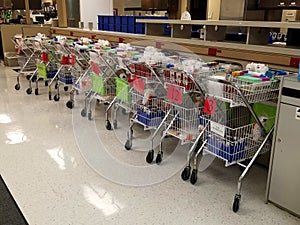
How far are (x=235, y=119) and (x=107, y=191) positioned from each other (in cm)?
125

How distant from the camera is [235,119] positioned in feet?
8.12

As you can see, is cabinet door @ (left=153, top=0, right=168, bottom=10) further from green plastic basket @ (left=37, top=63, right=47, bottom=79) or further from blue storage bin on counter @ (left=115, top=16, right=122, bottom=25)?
green plastic basket @ (left=37, top=63, right=47, bottom=79)

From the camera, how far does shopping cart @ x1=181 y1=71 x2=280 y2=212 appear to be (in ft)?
7.16

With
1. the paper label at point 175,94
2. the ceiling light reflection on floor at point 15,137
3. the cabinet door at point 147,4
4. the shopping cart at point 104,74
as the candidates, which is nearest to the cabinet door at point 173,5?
the cabinet door at point 147,4

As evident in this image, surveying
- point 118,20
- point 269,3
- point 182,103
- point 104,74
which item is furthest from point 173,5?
point 182,103

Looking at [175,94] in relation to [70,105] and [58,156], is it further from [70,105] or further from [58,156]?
[70,105]

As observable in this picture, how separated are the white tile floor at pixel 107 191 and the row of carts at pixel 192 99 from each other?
16cm

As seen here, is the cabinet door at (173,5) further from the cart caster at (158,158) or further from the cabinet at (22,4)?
the cart caster at (158,158)

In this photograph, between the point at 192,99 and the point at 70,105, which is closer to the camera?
the point at 192,99

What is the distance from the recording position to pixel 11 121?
4.16 meters

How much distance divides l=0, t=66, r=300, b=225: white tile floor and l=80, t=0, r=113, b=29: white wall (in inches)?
181

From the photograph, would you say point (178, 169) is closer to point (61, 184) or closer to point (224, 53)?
point (61, 184)

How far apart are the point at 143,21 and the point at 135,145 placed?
6.26 feet

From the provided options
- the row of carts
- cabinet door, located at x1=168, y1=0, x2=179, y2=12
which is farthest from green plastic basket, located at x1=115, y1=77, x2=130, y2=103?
cabinet door, located at x1=168, y1=0, x2=179, y2=12
